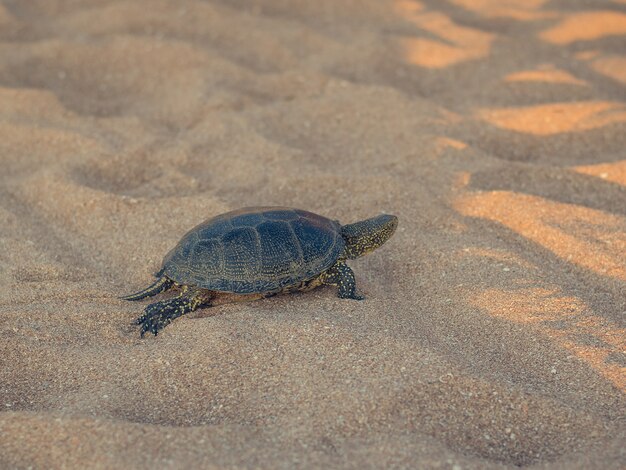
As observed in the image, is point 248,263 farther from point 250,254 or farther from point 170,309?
point 170,309

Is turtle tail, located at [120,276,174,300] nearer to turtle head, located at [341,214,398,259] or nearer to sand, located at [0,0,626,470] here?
sand, located at [0,0,626,470]

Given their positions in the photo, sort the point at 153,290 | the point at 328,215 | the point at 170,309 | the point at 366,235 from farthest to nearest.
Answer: the point at 328,215, the point at 366,235, the point at 153,290, the point at 170,309

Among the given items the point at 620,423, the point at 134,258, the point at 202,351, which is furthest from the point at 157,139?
the point at 620,423

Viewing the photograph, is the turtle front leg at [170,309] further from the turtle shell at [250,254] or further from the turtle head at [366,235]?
the turtle head at [366,235]

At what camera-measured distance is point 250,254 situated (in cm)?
400

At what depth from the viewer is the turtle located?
3.97m

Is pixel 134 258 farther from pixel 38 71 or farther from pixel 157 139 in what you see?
pixel 38 71

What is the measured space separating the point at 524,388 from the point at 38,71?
573cm

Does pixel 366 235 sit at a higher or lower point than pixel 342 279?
higher

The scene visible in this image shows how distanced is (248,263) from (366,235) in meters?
0.85

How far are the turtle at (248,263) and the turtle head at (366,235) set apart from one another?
0.14 m

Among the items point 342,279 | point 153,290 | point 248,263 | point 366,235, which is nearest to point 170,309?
point 153,290

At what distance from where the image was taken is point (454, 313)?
404cm

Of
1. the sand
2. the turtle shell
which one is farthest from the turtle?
the sand
